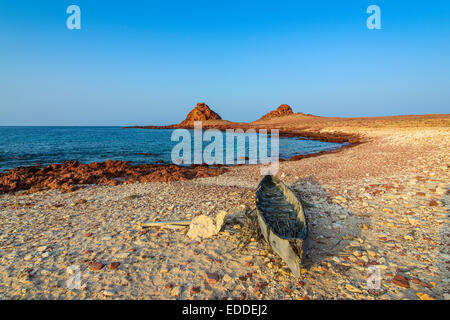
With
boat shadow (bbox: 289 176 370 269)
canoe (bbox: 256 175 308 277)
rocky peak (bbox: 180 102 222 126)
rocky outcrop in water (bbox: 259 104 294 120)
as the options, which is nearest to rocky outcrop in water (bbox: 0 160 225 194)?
canoe (bbox: 256 175 308 277)

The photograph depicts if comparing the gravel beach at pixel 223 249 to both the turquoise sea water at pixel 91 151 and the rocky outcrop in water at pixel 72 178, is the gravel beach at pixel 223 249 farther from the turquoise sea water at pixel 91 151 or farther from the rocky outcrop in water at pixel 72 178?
the turquoise sea water at pixel 91 151

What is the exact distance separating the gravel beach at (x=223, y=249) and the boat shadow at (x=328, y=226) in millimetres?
32

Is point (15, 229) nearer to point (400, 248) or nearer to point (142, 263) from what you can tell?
point (142, 263)

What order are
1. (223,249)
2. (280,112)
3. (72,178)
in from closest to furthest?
(223,249)
(72,178)
(280,112)

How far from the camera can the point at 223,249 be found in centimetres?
596

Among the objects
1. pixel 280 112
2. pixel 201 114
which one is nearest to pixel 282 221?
pixel 280 112

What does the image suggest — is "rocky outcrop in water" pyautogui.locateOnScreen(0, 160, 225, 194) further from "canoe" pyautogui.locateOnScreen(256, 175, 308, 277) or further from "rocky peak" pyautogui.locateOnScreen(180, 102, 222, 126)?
"rocky peak" pyautogui.locateOnScreen(180, 102, 222, 126)

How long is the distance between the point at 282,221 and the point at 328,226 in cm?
148

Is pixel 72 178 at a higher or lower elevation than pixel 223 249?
higher

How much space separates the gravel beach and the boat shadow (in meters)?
0.03

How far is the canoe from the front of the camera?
4591mm

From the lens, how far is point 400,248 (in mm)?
5523

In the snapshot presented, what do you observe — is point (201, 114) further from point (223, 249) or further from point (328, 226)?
point (223, 249)
